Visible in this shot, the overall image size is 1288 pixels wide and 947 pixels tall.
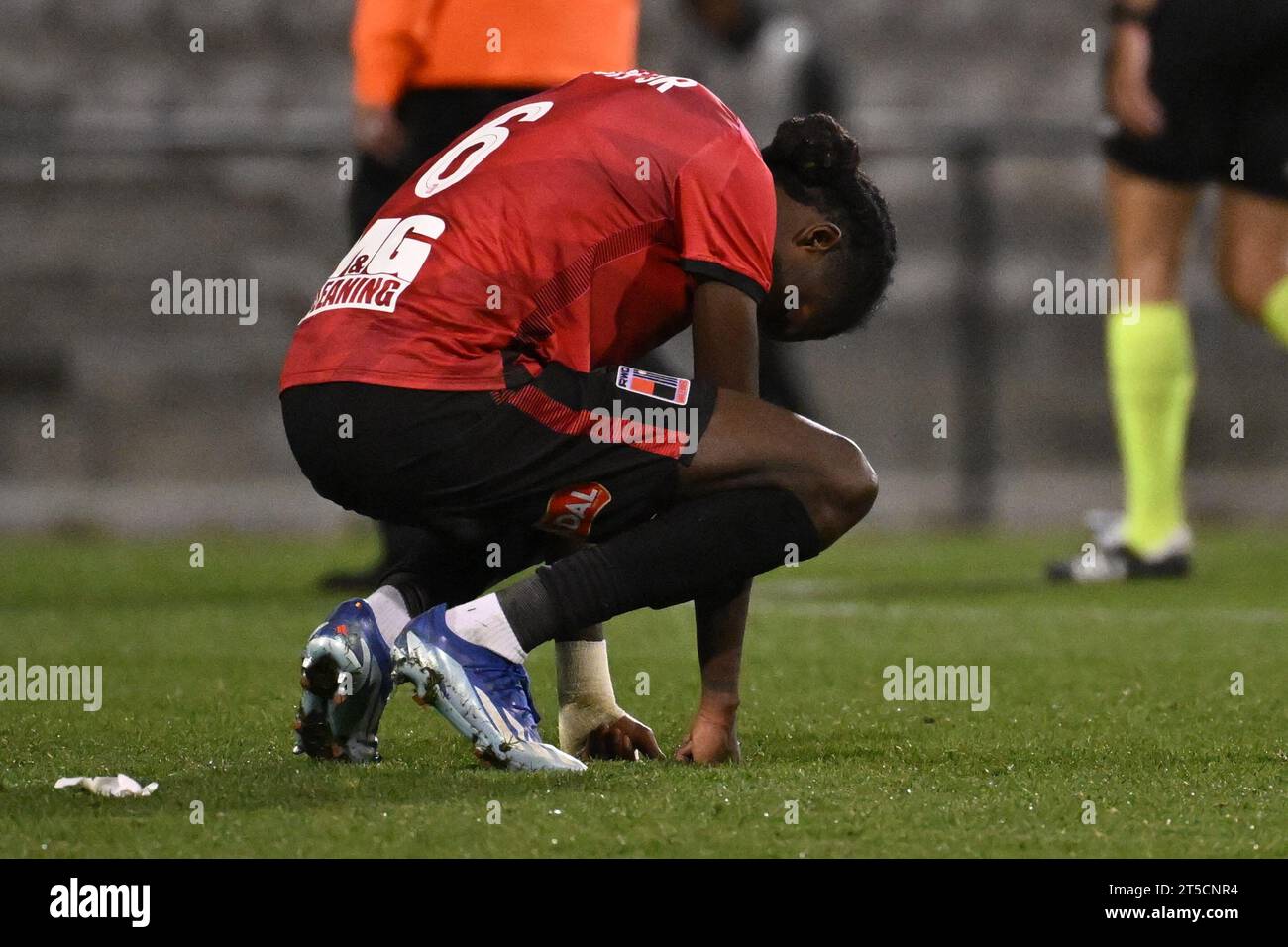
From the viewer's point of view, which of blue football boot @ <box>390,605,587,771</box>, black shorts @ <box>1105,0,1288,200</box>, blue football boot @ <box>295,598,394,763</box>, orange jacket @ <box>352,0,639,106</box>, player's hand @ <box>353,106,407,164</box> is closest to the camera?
blue football boot @ <box>390,605,587,771</box>

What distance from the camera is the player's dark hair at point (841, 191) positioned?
110 inches

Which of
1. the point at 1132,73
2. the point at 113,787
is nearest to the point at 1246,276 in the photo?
the point at 1132,73

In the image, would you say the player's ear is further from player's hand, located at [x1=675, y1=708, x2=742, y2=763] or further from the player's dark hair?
player's hand, located at [x1=675, y1=708, x2=742, y2=763]

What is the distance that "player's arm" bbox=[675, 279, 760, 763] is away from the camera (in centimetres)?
264

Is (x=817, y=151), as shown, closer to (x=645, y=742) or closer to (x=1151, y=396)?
(x=645, y=742)

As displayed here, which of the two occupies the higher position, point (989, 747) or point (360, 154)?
point (360, 154)

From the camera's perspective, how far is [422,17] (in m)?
4.37

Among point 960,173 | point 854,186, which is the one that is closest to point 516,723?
point 854,186

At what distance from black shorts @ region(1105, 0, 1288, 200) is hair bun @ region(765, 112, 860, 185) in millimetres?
2661

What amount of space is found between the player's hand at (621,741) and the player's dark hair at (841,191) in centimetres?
61

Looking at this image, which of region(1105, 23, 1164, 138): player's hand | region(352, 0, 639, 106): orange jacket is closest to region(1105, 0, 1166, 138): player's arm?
region(1105, 23, 1164, 138): player's hand

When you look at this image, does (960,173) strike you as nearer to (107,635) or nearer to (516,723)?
(107,635)

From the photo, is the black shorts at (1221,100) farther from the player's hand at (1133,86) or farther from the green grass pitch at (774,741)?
the green grass pitch at (774,741)

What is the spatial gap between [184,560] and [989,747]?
3916 mm
